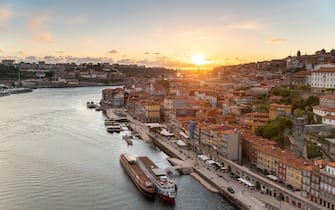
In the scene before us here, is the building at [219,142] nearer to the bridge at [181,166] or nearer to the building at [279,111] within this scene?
the bridge at [181,166]

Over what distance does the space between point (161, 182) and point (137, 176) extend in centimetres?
85

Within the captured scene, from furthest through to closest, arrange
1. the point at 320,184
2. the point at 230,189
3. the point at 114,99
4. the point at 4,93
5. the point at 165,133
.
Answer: the point at 4,93
the point at 114,99
the point at 165,133
the point at 230,189
the point at 320,184

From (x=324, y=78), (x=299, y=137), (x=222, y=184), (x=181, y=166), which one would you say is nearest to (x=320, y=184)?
(x=222, y=184)

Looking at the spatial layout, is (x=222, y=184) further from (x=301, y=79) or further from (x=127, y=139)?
(x=301, y=79)

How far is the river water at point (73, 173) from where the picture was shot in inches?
305

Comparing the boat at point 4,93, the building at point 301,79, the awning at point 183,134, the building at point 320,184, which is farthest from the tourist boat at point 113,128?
the boat at point 4,93

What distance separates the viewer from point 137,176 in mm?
8797

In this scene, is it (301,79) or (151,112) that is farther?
(151,112)

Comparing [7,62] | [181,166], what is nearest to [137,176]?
[181,166]

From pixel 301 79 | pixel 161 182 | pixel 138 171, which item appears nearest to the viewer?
pixel 161 182

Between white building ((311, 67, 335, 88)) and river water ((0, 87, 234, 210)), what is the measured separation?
18.8ft

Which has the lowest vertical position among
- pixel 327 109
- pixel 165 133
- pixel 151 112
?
pixel 165 133

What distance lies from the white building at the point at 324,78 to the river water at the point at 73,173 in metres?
5.74

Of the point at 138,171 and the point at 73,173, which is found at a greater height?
the point at 138,171
